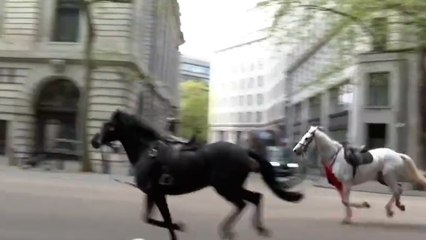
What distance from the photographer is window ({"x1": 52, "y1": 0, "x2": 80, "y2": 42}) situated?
4197 centimetres

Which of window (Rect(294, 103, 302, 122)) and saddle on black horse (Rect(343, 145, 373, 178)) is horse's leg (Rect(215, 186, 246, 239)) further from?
window (Rect(294, 103, 302, 122))

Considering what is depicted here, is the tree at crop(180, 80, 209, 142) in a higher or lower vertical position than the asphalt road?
higher

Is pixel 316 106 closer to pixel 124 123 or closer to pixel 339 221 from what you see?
pixel 339 221

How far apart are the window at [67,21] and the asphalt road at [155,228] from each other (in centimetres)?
2247

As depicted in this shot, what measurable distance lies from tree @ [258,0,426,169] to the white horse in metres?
2.47

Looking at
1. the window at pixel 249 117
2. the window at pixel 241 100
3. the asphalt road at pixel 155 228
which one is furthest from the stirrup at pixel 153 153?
the window at pixel 241 100

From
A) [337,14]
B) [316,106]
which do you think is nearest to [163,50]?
[316,106]

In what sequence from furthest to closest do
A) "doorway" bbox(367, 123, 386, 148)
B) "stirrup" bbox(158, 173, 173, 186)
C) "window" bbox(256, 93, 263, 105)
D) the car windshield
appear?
"window" bbox(256, 93, 263, 105) < "doorway" bbox(367, 123, 386, 148) < the car windshield < "stirrup" bbox(158, 173, 173, 186)

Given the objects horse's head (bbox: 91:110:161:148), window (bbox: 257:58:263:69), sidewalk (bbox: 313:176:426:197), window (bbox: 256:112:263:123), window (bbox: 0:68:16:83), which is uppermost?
window (bbox: 257:58:263:69)

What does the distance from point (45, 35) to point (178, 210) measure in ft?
91.5

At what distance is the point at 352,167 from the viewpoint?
14258 millimetres

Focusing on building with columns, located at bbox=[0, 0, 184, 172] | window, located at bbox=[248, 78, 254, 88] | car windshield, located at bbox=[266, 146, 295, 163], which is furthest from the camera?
window, located at bbox=[248, 78, 254, 88]

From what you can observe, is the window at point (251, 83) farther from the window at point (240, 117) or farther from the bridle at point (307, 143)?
the bridle at point (307, 143)

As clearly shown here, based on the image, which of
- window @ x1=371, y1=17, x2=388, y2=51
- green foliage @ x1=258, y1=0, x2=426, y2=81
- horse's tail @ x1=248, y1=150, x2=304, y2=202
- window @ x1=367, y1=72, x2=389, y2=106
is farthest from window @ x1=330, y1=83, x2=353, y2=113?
horse's tail @ x1=248, y1=150, x2=304, y2=202
